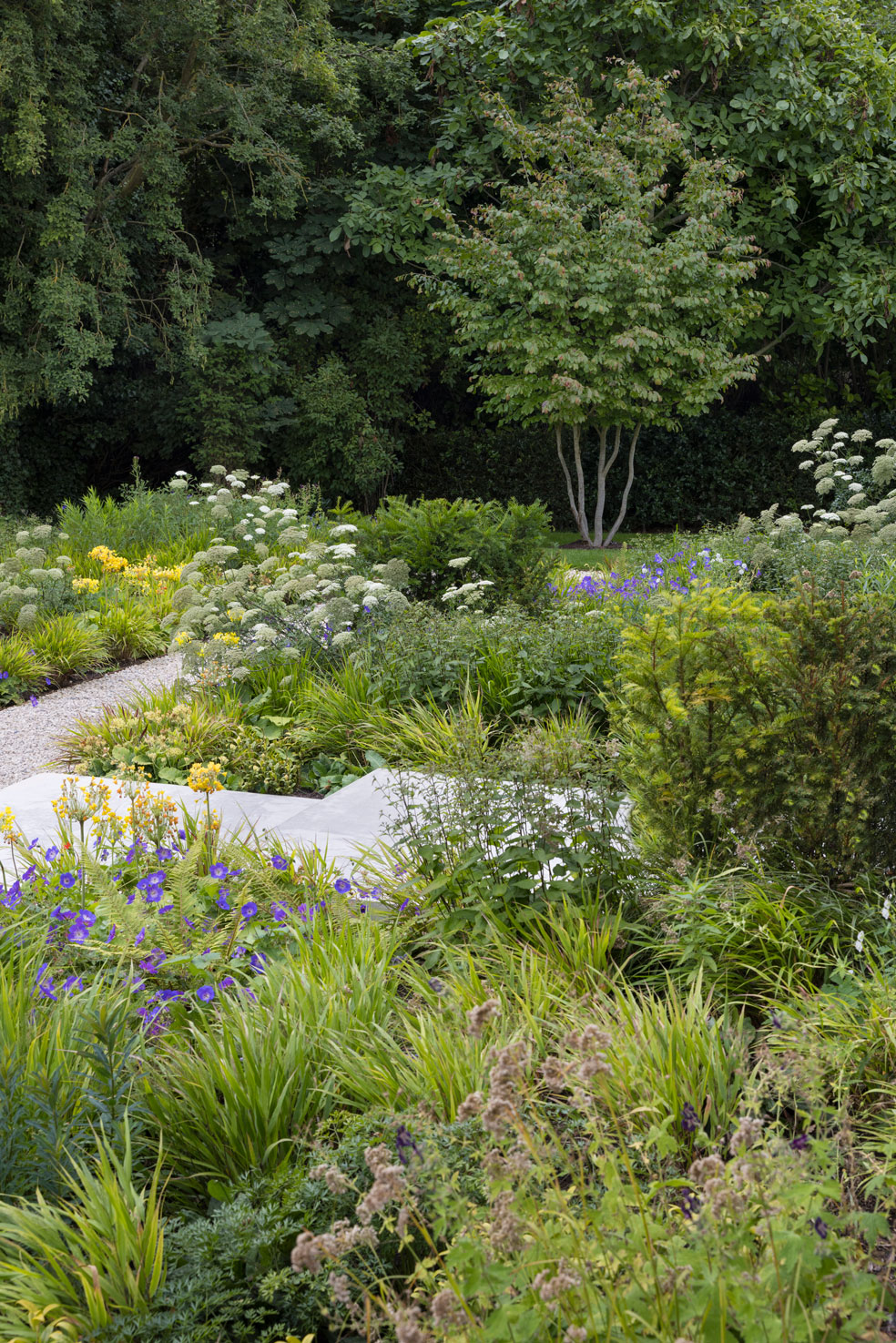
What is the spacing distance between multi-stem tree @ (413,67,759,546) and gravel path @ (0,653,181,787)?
6219 mm

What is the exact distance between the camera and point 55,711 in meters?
6.48

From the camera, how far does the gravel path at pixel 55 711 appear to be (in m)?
5.64

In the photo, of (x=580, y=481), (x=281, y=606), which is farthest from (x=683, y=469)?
(x=281, y=606)

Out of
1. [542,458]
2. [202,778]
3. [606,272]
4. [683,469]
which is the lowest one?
[683,469]

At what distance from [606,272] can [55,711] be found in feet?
26.0

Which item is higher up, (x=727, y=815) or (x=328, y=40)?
(x=328, y=40)

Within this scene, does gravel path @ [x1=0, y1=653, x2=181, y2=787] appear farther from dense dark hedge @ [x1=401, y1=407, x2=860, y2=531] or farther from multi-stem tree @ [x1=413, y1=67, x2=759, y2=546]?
dense dark hedge @ [x1=401, y1=407, x2=860, y2=531]

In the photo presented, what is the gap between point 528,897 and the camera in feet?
11.1

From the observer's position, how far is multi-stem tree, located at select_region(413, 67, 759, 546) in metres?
11.6

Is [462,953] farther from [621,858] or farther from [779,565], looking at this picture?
[779,565]

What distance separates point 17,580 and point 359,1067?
6.67 metres

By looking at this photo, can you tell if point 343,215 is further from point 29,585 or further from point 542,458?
point 29,585

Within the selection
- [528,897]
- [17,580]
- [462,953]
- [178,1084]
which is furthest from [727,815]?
[17,580]

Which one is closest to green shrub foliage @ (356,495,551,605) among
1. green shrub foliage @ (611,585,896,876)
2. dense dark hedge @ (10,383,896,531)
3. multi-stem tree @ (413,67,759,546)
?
green shrub foliage @ (611,585,896,876)
